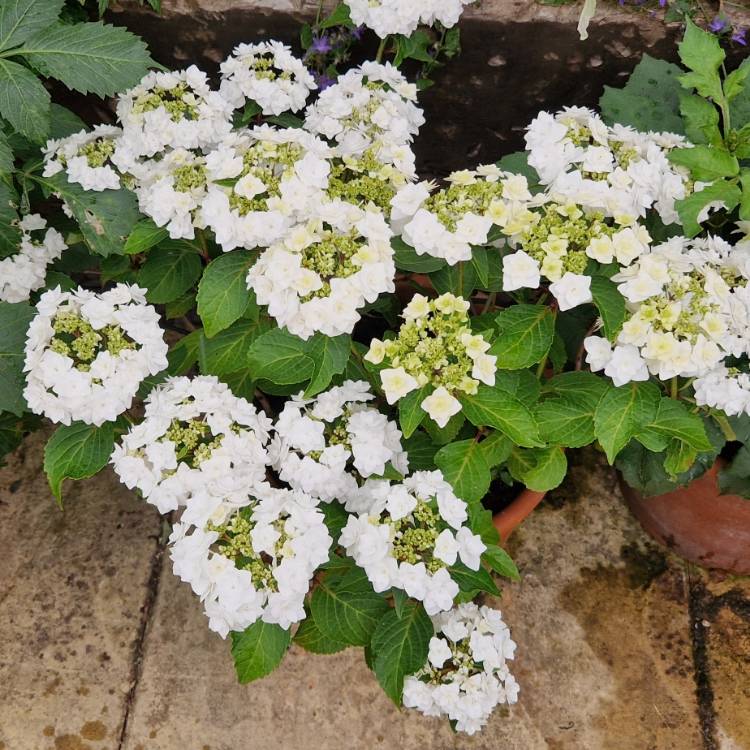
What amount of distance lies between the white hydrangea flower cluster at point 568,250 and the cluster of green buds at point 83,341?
0.62m

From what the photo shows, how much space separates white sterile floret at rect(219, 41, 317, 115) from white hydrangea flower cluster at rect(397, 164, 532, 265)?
1.43ft

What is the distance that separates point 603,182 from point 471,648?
85 cm

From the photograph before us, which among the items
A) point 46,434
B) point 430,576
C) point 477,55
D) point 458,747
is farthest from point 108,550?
point 477,55

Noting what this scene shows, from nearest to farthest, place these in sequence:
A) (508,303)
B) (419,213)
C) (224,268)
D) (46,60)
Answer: (419,213)
(224,268)
(46,60)
(508,303)

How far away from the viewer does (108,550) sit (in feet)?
6.82

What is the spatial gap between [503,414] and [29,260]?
39.1 inches

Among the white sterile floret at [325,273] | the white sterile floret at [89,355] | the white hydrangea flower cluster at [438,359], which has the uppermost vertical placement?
the white sterile floret at [325,273]

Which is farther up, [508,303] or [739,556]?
[508,303]

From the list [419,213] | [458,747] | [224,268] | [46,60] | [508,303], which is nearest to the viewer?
[419,213]

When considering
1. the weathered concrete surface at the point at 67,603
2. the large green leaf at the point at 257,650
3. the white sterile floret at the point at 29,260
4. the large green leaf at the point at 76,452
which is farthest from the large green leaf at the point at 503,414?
the weathered concrete surface at the point at 67,603

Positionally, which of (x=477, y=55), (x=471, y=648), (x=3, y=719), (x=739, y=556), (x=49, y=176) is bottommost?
(x=3, y=719)

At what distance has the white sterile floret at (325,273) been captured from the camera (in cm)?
113

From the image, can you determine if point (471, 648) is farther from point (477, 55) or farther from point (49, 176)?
point (477, 55)

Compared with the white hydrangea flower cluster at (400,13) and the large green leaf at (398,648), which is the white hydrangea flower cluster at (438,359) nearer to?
the large green leaf at (398,648)
